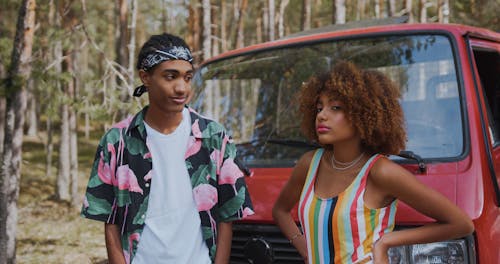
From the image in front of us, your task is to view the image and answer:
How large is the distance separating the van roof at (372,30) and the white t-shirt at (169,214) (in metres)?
1.84

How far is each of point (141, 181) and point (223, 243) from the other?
42cm

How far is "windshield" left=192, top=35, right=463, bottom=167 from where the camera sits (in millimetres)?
3352

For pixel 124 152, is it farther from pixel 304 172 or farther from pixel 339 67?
pixel 339 67

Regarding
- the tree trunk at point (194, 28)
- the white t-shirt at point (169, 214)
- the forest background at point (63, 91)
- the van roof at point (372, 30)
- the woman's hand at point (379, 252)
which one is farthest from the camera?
the tree trunk at point (194, 28)

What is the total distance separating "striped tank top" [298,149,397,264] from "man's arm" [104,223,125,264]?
76cm

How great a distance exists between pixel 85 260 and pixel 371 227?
7955 mm

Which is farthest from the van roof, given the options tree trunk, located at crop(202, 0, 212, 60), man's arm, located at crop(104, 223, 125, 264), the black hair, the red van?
tree trunk, located at crop(202, 0, 212, 60)

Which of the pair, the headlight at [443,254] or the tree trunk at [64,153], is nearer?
the headlight at [443,254]

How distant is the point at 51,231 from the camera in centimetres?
1327

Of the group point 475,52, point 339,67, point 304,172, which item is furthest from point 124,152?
point 475,52

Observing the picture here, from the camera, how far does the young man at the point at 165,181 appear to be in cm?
242

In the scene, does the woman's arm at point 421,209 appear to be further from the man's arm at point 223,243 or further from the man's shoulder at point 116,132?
the man's shoulder at point 116,132

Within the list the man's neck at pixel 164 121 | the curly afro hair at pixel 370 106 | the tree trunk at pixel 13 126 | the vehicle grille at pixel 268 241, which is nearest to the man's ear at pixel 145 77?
the man's neck at pixel 164 121

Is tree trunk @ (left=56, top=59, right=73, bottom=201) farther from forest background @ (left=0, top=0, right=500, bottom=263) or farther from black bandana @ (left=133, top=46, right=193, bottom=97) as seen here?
black bandana @ (left=133, top=46, right=193, bottom=97)
